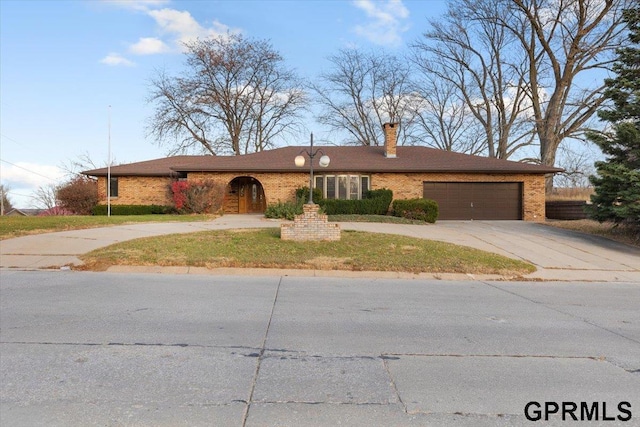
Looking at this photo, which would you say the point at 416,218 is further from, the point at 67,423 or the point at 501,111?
the point at 501,111

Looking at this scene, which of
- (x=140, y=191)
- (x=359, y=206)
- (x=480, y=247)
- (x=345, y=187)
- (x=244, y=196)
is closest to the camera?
(x=480, y=247)

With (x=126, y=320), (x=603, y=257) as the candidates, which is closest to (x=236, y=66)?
(x=603, y=257)

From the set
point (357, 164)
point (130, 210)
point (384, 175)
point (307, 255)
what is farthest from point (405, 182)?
point (130, 210)

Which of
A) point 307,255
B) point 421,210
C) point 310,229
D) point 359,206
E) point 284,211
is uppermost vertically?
point 359,206

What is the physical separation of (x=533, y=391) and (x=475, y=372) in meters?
0.52

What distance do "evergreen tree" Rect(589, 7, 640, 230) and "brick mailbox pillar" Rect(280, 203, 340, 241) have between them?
31.4 ft

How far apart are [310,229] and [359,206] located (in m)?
9.82

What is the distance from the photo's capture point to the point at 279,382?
12.0 feet

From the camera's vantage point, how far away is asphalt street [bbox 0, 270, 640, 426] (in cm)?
319

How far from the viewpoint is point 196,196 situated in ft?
73.7

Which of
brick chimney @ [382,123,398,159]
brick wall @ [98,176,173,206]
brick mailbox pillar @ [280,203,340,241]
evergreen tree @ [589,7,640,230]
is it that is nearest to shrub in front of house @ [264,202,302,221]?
brick mailbox pillar @ [280,203,340,241]

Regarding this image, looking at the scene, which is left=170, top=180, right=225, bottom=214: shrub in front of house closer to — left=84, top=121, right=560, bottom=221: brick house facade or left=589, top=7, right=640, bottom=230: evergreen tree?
left=84, top=121, right=560, bottom=221: brick house facade

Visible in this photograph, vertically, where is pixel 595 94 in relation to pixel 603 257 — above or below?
above

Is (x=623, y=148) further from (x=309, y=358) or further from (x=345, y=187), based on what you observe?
(x=309, y=358)
